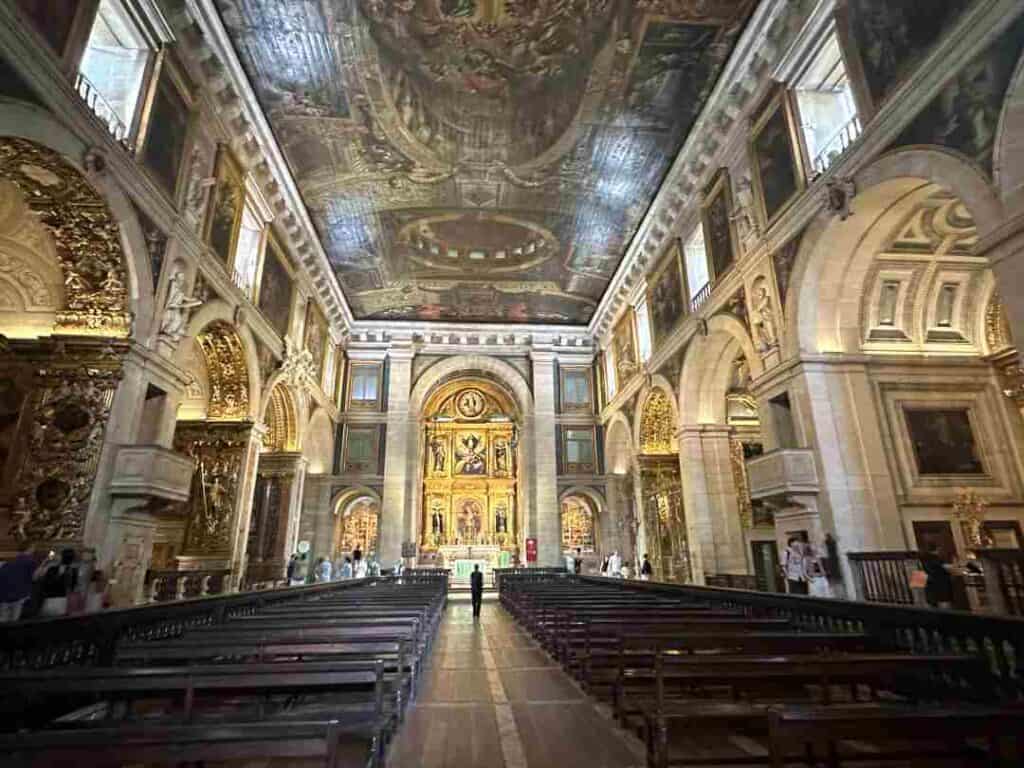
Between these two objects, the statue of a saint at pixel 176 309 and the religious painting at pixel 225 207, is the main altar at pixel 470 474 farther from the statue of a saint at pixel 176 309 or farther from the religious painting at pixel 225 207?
the statue of a saint at pixel 176 309

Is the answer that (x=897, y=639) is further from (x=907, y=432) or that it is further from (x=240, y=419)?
(x=240, y=419)

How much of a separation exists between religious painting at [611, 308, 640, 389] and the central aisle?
41.6 ft

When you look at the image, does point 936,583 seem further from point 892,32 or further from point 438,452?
point 438,452

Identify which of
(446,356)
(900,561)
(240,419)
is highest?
(446,356)

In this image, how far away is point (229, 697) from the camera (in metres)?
3.22

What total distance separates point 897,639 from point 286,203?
14.7m

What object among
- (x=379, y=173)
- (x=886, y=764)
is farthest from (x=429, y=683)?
(x=379, y=173)

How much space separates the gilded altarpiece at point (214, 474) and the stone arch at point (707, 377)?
1038 cm

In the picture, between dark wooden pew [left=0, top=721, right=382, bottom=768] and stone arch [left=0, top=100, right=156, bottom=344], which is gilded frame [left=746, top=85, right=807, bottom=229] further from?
stone arch [left=0, top=100, right=156, bottom=344]

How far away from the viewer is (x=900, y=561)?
716cm

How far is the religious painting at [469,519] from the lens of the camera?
78.7 feet

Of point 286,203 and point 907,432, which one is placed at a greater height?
point 286,203

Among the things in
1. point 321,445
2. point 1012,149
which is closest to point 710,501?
point 1012,149

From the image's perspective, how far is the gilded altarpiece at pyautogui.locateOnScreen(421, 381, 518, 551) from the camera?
24.0 metres
